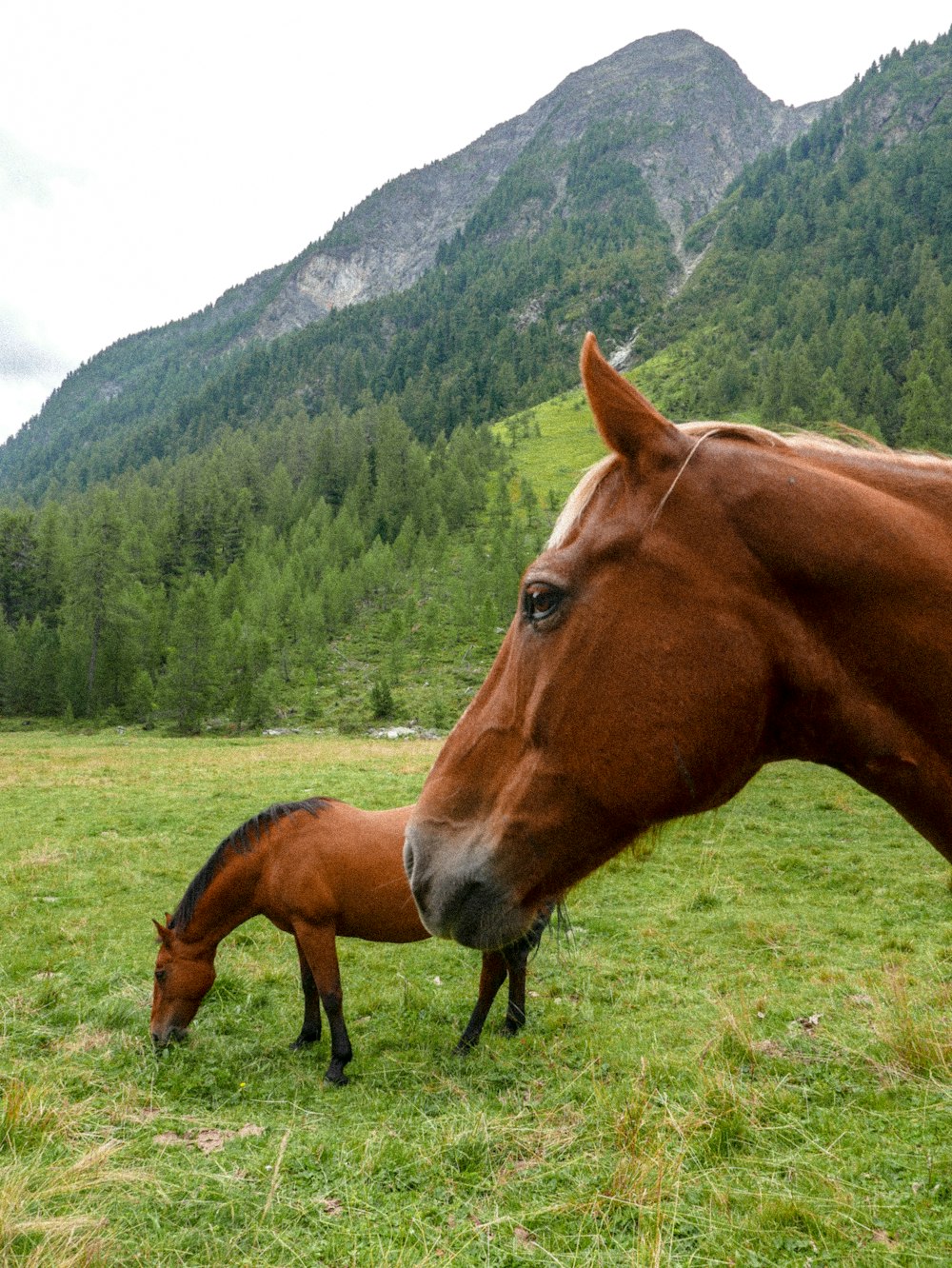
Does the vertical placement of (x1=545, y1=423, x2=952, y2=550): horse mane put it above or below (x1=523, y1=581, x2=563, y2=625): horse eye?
above

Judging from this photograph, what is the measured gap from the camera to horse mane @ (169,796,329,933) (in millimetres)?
5734

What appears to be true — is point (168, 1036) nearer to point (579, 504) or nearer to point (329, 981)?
point (329, 981)

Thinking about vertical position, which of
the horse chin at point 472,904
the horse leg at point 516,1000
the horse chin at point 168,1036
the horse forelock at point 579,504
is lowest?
the horse leg at point 516,1000

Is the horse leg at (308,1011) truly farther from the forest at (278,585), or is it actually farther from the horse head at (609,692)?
the forest at (278,585)

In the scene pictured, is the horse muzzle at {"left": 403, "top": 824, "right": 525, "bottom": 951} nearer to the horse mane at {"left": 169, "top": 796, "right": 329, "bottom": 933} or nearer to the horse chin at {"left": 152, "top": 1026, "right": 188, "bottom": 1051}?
the horse mane at {"left": 169, "top": 796, "right": 329, "bottom": 933}

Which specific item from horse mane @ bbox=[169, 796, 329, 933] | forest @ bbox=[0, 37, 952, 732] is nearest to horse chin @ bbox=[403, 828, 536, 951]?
forest @ bbox=[0, 37, 952, 732]

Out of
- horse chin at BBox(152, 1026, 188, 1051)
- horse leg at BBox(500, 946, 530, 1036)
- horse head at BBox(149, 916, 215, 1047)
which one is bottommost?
horse leg at BBox(500, 946, 530, 1036)

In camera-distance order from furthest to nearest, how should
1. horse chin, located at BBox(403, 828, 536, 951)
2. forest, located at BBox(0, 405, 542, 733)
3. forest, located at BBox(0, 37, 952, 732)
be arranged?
forest, located at BBox(0, 37, 952, 732) → forest, located at BBox(0, 405, 542, 733) → horse chin, located at BBox(403, 828, 536, 951)

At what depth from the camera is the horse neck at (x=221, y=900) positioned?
18.8 ft

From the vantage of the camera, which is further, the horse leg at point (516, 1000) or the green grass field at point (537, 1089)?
the horse leg at point (516, 1000)

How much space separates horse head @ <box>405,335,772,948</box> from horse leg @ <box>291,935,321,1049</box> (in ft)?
15.5

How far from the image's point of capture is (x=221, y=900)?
18.9 ft

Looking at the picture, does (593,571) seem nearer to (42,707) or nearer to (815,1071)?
(815,1071)

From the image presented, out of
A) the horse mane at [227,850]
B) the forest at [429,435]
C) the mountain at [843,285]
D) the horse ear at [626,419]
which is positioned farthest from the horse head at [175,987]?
the mountain at [843,285]
